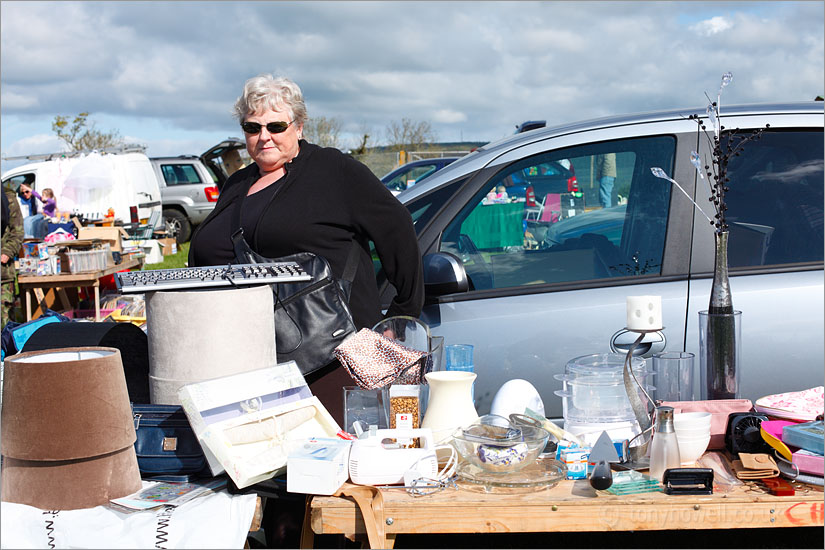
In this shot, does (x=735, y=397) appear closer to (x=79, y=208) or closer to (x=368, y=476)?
(x=368, y=476)

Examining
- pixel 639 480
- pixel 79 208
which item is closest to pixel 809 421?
pixel 639 480

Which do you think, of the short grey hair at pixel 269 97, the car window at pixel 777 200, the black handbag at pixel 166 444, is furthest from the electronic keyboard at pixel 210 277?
the car window at pixel 777 200

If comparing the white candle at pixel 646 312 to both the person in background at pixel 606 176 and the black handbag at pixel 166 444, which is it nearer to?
the person in background at pixel 606 176

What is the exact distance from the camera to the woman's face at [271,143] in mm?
2842

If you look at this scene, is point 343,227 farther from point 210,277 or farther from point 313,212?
point 210,277

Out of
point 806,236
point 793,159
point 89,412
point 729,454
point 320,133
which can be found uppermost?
point 320,133

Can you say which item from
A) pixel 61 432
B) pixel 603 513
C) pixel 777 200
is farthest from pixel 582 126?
pixel 61 432

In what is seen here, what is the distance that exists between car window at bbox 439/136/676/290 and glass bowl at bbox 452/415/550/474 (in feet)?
3.67

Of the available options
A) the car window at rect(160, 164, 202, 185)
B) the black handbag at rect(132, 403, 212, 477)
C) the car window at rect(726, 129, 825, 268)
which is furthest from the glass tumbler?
the car window at rect(160, 164, 202, 185)

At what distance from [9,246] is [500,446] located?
6598 mm

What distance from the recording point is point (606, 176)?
10.7ft

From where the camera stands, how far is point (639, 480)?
1.97m

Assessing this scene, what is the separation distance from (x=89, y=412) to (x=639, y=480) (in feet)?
4.54

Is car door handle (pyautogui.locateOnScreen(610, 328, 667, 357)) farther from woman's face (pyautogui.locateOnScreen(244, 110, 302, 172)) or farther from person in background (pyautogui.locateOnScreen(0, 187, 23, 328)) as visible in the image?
person in background (pyautogui.locateOnScreen(0, 187, 23, 328))
